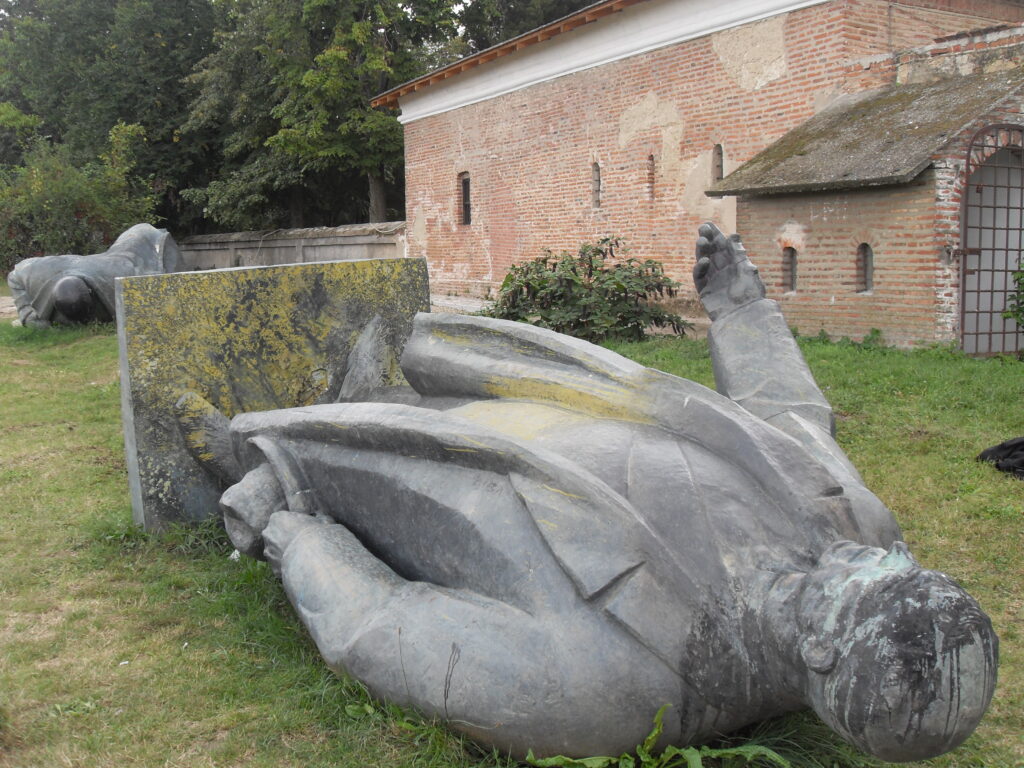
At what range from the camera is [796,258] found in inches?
391

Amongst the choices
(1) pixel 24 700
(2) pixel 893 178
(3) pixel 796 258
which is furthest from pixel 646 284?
(1) pixel 24 700

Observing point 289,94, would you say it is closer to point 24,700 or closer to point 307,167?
point 307,167

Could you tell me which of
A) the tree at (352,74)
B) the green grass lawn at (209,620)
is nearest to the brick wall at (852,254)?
the green grass lawn at (209,620)

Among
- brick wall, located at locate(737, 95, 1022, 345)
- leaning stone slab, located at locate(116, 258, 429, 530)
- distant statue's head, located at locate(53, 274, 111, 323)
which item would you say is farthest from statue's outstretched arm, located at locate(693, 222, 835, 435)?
distant statue's head, located at locate(53, 274, 111, 323)

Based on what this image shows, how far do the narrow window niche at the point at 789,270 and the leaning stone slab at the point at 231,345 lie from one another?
6.87m

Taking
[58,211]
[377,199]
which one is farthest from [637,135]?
[377,199]

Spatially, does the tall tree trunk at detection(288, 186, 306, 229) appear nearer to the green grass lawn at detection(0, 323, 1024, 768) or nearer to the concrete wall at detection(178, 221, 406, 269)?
the concrete wall at detection(178, 221, 406, 269)

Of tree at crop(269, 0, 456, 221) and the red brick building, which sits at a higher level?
tree at crop(269, 0, 456, 221)

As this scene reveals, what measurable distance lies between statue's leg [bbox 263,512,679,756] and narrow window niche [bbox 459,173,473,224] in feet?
52.7

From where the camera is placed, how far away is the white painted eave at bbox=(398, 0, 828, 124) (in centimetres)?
1159

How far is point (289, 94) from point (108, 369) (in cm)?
1458

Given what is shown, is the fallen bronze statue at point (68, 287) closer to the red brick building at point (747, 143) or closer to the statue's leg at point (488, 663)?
the red brick building at point (747, 143)

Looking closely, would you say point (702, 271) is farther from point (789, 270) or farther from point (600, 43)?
point (600, 43)

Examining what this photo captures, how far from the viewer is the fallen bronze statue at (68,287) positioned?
1098 cm
